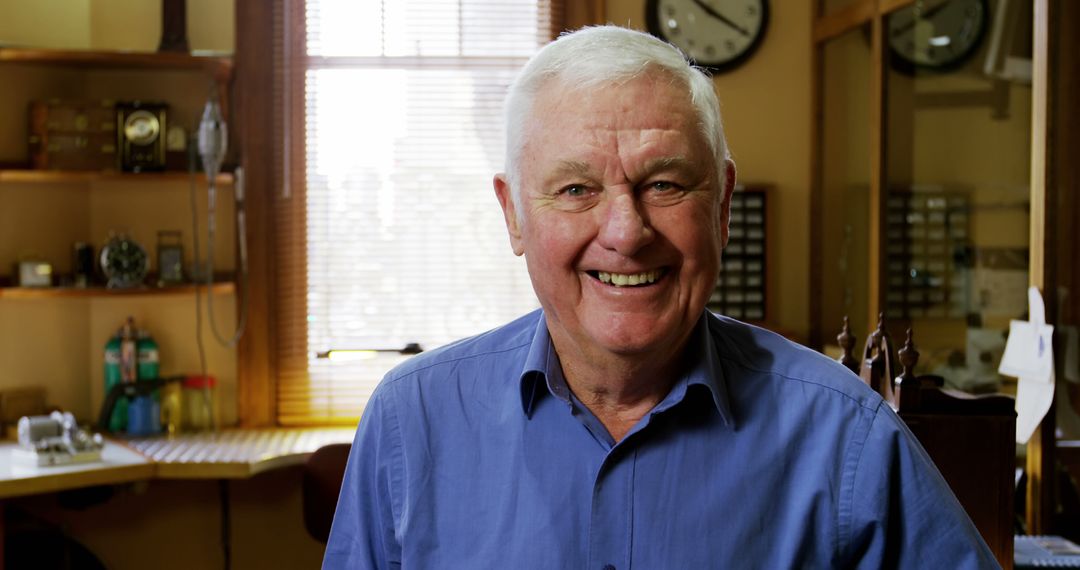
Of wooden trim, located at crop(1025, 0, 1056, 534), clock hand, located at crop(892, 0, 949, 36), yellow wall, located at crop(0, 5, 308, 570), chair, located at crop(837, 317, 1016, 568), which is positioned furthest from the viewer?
yellow wall, located at crop(0, 5, 308, 570)

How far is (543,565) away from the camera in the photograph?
1.31 m

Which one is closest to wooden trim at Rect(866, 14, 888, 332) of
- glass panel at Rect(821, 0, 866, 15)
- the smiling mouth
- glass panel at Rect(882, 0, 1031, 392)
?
glass panel at Rect(882, 0, 1031, 392)

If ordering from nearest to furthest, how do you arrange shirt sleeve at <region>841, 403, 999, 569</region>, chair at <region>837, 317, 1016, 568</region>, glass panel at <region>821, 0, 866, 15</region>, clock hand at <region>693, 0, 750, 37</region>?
1. shirt sleeve at <region>841, 403, 999, 569</region>
2. chair at <region>837, 317, 1016, 568</region>
3. glass panel at <region>821, 0, 866, 15</region>
4. clock hand at <region>693, 0, 750, 37</region>

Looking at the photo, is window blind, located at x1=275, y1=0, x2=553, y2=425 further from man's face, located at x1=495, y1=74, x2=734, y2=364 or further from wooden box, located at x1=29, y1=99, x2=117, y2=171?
man's face, located at x1=495, y1=74, x2=734, y2=364

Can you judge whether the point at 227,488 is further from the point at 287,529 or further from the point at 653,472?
the point at 653,472

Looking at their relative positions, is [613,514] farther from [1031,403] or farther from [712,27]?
[712,27]

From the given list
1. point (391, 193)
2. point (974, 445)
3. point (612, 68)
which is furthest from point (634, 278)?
point (391, 193)

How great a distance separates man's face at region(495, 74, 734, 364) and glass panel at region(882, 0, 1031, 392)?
1.61 meters

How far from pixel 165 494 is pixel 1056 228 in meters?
3.08

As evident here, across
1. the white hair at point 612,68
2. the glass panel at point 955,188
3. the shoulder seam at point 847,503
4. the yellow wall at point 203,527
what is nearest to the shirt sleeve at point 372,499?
the white hair at point 612,68

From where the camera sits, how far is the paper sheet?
2486 mm

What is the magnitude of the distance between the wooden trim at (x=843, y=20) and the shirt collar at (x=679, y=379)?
7.77 ft

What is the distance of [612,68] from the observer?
1287mm

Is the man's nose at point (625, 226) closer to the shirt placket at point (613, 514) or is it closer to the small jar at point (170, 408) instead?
the shirt placket at point (613, 514)
